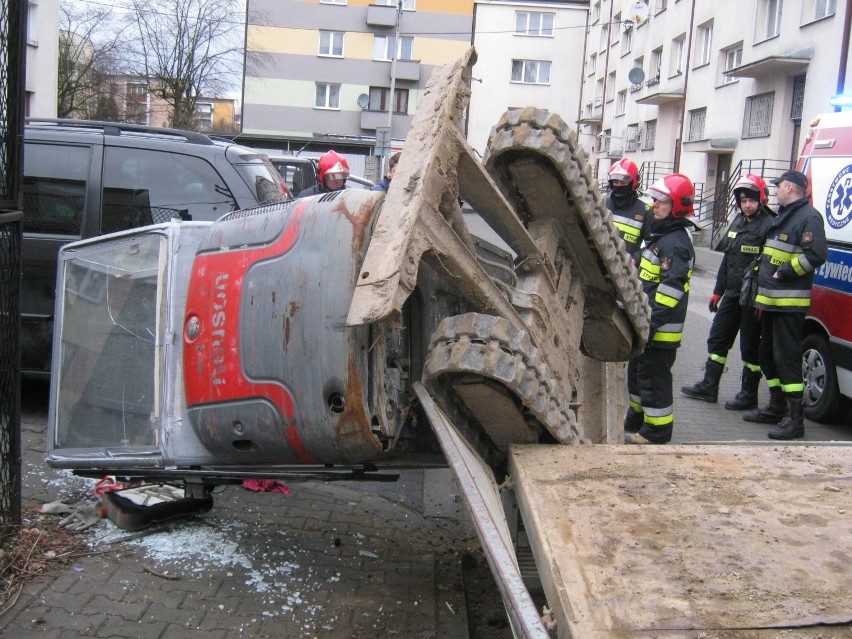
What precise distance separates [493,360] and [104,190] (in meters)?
4.28

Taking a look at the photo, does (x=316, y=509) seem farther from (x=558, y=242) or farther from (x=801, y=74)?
(x=801, y=74)

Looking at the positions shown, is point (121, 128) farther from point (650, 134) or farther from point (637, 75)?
point (650, 134)

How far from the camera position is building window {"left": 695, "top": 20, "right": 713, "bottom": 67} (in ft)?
92.7

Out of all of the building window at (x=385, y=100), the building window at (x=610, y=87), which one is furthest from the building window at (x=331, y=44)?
the building window at (x=610, y=87)

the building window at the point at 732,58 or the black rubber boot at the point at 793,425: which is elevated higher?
the building window at the point at 732,58

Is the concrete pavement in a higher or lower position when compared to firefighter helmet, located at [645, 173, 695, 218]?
lower

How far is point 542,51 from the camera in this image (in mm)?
47188

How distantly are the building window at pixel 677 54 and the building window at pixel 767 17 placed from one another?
651 cm

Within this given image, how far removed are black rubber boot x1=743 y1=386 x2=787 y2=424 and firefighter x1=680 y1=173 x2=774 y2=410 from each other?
1.31 feet

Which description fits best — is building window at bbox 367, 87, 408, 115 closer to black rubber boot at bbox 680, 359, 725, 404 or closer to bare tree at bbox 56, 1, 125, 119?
bare tree at bbox 56, 1, 125, 119

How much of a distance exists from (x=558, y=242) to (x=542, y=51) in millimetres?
45839

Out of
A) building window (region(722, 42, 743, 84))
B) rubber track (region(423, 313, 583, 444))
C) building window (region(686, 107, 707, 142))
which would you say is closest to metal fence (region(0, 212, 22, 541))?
rubber track (region(423, 313, 583, 444))

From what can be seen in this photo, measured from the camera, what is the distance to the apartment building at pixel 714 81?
20344mm

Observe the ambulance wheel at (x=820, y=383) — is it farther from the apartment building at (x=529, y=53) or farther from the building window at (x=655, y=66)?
the apartment building at (x=529, y=53)
